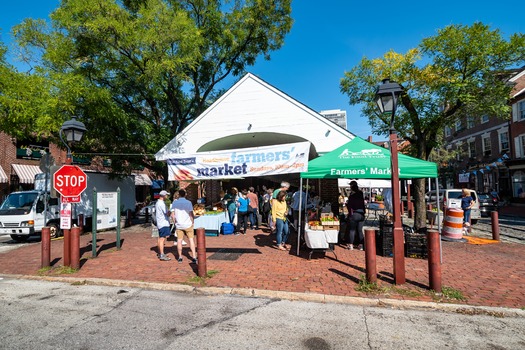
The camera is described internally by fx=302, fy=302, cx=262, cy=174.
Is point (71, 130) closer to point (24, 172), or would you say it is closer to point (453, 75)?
point (453, 75)

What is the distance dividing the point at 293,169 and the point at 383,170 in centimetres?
226

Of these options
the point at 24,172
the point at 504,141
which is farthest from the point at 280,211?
the point at 504,141

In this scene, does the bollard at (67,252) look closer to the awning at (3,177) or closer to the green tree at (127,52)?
the green tree at (127,52)

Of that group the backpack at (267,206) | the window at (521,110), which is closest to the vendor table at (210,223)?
the backpack at (267,206)

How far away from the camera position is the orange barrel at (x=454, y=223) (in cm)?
976

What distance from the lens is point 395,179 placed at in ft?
18.8

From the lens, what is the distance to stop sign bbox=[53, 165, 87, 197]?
712 cm

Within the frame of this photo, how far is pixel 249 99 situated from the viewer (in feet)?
43.4

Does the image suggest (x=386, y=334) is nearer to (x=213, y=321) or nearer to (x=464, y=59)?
(x=213, y=321)

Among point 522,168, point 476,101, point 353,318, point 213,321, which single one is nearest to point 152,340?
point 213,321

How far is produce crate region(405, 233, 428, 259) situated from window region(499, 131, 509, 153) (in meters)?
27.1

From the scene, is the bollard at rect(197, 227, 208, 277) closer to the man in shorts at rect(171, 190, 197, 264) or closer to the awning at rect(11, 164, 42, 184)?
the man in shorts at rect(171, 190, 197, 264)

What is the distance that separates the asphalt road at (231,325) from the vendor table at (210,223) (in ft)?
19.3

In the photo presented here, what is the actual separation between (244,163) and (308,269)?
9.34 ft
